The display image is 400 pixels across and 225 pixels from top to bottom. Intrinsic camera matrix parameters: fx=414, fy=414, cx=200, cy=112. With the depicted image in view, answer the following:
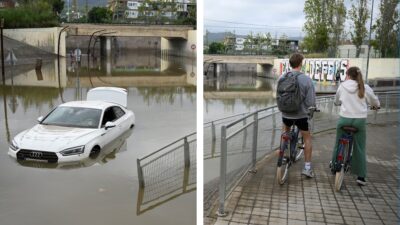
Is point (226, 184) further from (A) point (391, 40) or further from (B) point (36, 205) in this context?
(B) point (36, 205)

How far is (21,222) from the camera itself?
3.64 metres

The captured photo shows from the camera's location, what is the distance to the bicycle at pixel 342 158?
257 cm

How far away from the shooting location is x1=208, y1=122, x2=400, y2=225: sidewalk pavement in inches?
82.8

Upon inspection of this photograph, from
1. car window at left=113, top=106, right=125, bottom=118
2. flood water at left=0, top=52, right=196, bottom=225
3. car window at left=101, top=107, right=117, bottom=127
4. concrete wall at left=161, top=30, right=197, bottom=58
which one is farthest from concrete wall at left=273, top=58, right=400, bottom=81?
car window at left=113, top=106, right=125, bottom=118

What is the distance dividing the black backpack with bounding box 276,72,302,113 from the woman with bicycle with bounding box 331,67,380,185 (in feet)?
0.80

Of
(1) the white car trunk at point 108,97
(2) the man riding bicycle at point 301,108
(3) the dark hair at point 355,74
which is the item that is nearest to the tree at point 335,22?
(3) the dark hair at point 355,74

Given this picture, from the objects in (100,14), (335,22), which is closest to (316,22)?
(335,22)

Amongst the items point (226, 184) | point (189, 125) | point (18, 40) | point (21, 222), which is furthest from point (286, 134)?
point (18, 40)

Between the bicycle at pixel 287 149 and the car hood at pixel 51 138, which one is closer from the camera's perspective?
the bicycle at pixel 287 149

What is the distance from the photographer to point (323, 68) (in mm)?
2172

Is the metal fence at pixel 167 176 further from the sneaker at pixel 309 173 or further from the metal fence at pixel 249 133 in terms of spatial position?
the sneaker at pixel 309 173

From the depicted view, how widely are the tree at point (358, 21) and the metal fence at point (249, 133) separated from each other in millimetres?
299

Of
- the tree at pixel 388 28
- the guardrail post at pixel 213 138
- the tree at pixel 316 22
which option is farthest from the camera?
the guardrail post at pixel 213 138

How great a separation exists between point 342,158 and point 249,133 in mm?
756
